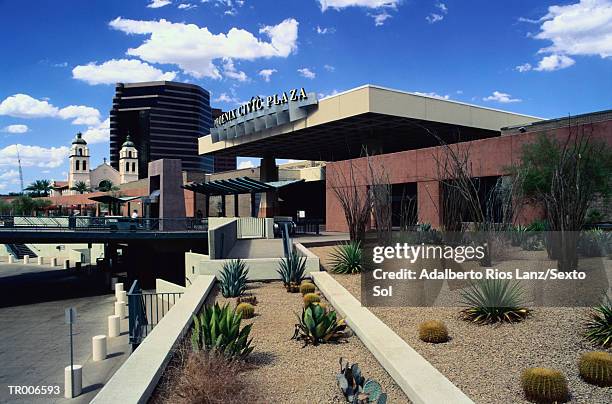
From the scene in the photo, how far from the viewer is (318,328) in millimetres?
8930

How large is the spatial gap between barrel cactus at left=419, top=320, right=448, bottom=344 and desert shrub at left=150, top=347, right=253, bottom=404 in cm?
331

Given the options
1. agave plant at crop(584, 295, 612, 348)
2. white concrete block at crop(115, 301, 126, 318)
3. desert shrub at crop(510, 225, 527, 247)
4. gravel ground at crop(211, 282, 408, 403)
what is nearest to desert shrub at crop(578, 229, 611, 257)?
desert shrub at crop(510, 225, 527, 247)

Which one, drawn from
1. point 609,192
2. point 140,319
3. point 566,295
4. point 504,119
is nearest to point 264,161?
point 504,119

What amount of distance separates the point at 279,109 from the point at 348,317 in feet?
110

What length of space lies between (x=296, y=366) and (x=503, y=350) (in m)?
3.34

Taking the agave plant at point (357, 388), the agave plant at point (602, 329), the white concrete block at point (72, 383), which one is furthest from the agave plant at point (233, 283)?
the agave plant at point (602, 329)

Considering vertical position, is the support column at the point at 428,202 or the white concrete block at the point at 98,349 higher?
the support column at the point at 428,202

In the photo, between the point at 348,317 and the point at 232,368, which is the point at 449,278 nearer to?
the point at 348,317

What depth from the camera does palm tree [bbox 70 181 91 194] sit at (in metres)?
121

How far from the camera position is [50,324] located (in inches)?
1089

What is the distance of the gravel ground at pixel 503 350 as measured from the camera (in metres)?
6.35

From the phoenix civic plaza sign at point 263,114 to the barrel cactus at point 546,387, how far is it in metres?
34.2

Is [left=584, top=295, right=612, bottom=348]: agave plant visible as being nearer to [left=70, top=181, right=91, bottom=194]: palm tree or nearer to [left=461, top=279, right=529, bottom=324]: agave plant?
[left=461, top=279, right=529, bottom=324]: agave plant

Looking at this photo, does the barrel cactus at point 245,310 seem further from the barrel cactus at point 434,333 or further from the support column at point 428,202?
the support column at point 428,202
